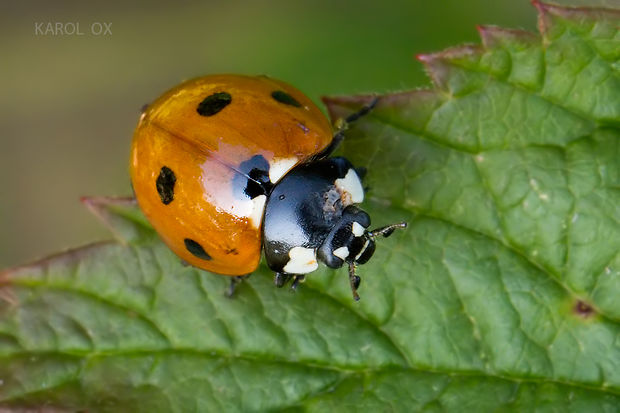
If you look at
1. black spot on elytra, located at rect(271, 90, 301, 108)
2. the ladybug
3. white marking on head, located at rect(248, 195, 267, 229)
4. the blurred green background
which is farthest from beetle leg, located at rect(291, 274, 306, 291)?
the blurred green background

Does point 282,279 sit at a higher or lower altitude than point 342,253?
lower

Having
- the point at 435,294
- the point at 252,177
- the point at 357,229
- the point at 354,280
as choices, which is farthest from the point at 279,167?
the point at 435,294

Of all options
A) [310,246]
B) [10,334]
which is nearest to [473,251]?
[310,246]

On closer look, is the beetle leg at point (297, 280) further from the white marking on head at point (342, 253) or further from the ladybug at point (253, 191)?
the white marking on head at point (342, 253)

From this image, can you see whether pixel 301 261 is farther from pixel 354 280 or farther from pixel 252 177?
pixel 252 177

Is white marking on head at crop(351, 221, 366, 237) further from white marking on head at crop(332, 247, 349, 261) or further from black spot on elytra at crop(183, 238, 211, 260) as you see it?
black spot on elytra at crop(183, 238, 211, 260)

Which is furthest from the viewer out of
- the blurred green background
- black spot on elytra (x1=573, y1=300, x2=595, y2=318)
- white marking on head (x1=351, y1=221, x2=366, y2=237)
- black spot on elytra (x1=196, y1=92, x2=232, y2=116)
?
the blurred green background

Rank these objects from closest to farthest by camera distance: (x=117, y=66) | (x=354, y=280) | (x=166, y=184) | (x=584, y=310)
Result: (x=584, y=310), (x=354, y=280), (x=166, y=184), (x=117, y=66)
